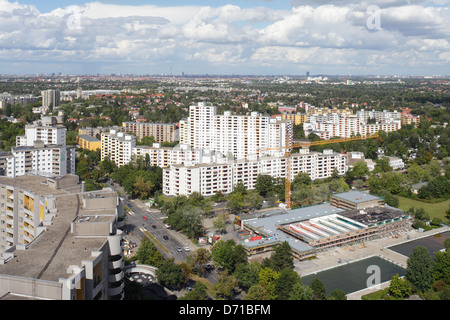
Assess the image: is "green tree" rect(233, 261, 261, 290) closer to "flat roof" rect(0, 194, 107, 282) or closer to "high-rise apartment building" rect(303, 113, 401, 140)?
"flat roof" rect(0, 194, 107, 282)

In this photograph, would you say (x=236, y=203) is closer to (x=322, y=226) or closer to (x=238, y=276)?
(x=322, y=226)

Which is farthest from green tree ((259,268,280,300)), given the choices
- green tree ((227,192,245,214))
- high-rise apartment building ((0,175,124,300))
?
green tree ((227,192,245,214))

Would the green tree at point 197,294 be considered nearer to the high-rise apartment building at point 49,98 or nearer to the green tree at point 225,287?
the green tree at point 225,287

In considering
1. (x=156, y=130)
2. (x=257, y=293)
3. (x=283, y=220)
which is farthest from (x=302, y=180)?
(x=156, y=130)

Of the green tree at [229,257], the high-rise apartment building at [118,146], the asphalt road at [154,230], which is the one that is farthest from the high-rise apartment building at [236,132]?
the green tree at [229,257]

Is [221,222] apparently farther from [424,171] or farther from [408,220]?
[424,171]

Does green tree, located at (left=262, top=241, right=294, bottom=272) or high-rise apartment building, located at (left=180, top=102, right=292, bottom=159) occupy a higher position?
high-rise apartment building, located at (left=180, top=102, right=292, bottom=159)
